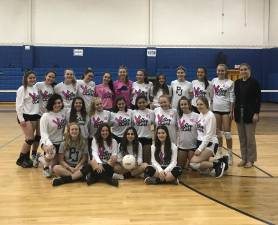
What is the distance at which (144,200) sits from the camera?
4.63 meters

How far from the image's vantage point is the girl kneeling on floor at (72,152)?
555 cm

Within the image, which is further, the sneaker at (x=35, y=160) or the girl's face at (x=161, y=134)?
the sneaker at (x=35, y=160)

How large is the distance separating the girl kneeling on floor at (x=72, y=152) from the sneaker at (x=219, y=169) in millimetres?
1863

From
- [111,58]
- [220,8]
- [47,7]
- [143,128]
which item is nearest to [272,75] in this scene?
[220,8]

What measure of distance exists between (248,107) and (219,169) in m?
1.12

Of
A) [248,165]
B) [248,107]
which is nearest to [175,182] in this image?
[248,165]

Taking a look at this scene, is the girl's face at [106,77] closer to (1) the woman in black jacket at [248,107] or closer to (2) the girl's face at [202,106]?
(2) the girl's face at [202,106]

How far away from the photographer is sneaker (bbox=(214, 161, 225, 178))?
5.82 meters

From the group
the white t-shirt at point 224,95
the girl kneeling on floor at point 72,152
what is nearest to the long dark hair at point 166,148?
the girl kneeling on floor at point 72,152

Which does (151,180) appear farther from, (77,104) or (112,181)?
(77,104)

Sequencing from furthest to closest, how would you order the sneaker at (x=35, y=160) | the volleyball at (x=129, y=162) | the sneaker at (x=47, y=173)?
the sneaker at (x=35, y=160) < the sneaker at (x=47, y=173) < the volleyball at (x=129, y=162)

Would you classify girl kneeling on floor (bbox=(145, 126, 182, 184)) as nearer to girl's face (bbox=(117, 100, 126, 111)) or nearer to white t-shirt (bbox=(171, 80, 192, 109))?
girl's face (bbox=(117, 100, 126, 111))

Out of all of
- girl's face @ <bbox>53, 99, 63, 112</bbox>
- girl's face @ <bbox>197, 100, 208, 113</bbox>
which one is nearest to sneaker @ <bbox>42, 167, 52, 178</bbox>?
girl's face @ <bbox>53, 99, 63, 112</bbox>

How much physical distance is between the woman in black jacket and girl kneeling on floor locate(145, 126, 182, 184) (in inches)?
54.2
